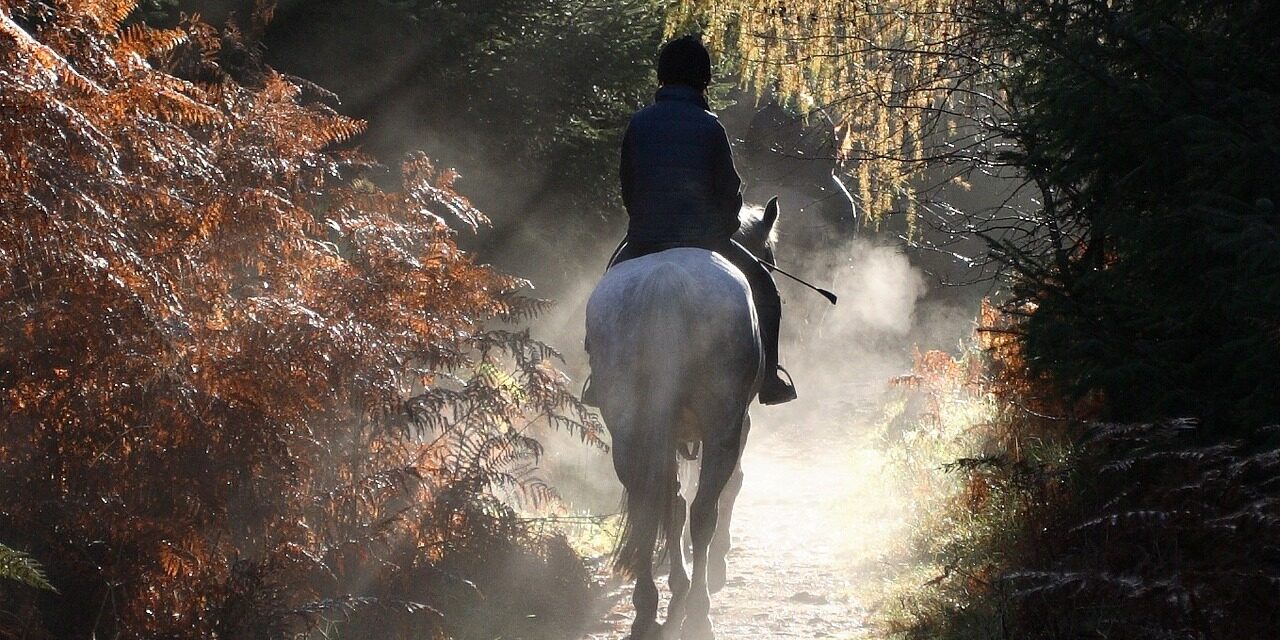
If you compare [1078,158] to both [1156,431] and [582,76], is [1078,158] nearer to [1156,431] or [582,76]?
[1156,431]

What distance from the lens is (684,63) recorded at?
269 inches

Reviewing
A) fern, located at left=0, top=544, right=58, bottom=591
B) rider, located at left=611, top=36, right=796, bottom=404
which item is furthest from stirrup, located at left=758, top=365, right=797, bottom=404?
fern, located at left=0, top=544, right=58, bottom=591

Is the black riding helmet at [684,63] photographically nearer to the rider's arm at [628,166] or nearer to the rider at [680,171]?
the rider at [680,171]

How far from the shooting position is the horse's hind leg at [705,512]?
630 cm

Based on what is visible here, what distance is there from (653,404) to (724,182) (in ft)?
4.91

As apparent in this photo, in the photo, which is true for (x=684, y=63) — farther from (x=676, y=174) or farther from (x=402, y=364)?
(x=402, y=364)

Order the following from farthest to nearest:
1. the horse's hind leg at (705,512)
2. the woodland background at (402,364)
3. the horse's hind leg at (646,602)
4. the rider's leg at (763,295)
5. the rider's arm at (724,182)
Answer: the rider's leg at (763,295), the rider's arm at (724,182), the horse's hind leg at (705,512), the horse's hind leg at (646,602), the woodland background at (402,364)

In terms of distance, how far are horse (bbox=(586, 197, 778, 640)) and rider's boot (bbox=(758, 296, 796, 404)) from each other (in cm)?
71

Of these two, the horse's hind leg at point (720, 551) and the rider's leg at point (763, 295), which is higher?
the rider's leg at point (763, 295)

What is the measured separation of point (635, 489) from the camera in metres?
5.99

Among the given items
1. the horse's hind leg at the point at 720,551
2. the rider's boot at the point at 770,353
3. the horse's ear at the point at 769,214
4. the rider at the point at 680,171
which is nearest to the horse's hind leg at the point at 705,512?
the rider's boot at the point at 770,353

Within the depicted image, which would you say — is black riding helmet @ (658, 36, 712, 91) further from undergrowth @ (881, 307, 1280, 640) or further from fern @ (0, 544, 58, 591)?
fern @ (0, 544, 58, 591)

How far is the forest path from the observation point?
7547 mm

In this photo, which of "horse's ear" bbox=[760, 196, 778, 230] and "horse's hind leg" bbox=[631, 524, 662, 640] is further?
"horse's ear" bbox=[760, 196, 778, 230]
